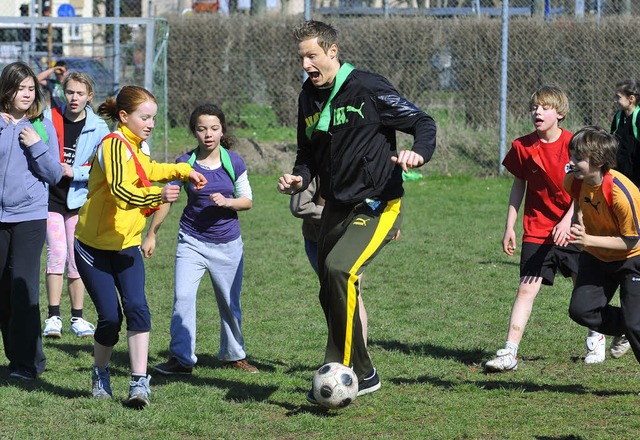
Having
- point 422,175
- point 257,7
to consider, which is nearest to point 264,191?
point 422,175

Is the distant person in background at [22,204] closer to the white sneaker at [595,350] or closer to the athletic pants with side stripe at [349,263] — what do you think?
the athletic pants with side stripe at [349,263]

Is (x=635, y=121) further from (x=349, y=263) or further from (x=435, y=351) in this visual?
(x=349, y=263)

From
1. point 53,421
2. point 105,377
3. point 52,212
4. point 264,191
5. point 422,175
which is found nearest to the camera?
point 53,421

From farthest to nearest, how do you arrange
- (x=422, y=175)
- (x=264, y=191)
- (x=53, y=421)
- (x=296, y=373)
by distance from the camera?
(x=422, y=175) < (x=264, y=191) < (x=296, y=373) < (x=53, y=421)

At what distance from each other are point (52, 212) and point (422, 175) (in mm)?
9671

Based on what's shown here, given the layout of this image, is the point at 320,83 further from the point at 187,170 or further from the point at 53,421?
the point at 53,421

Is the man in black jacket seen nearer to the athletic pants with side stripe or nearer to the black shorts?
the athletic pants with side stripe

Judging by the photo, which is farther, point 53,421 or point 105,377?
point 105,377

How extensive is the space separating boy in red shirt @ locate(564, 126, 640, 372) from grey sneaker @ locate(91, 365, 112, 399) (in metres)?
2.79

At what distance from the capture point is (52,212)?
791 centimetres

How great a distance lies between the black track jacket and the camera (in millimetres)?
5613

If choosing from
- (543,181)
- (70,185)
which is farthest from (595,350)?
(70,185)

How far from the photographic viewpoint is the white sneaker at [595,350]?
6.70 metres

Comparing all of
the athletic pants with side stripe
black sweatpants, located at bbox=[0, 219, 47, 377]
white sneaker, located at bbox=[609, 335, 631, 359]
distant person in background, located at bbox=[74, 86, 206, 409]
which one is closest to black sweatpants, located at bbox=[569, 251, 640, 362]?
white sneaker, located at bbox=[609, 335, 631, 359]
